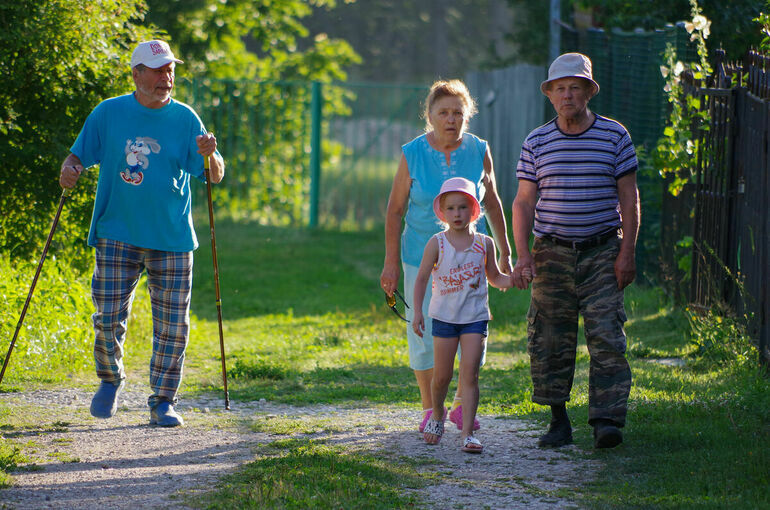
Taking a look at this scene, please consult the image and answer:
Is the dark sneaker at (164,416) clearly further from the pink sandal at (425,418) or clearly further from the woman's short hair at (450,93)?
the woman's short hair at (450,93)

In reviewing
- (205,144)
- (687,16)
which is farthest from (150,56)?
(687,16)

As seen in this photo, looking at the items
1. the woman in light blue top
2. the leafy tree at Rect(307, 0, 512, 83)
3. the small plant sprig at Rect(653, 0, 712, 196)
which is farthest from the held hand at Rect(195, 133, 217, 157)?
the leafy tree at Rect(307, 0, 512, 83)

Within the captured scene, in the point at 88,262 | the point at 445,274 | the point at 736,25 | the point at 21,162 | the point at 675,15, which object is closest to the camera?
the point at 445,274

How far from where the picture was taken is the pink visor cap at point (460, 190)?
527 centimetres

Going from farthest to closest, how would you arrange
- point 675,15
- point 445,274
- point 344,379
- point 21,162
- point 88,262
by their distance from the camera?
point 675,15 < point 88,262 < point 21,162 < point 344,379 < point 445,274

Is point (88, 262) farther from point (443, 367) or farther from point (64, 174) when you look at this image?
point (443, 367)

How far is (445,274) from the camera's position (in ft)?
17.5

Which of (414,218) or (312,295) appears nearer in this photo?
(414,218)

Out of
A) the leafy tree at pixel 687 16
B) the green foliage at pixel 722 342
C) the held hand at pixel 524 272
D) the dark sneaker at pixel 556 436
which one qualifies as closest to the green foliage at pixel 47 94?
the held hand at pixel 524 272

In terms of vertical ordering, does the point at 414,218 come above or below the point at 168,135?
below

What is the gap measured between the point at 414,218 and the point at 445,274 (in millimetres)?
432

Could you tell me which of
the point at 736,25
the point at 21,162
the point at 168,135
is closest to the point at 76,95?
the point at 21,162

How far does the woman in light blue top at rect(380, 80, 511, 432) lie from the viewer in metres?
5.48

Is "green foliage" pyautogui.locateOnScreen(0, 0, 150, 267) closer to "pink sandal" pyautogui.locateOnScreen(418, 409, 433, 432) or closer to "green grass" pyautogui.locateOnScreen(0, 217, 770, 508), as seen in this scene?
"green grass" pyautogui.locateOnScreen(0, 217, 770, 508)
